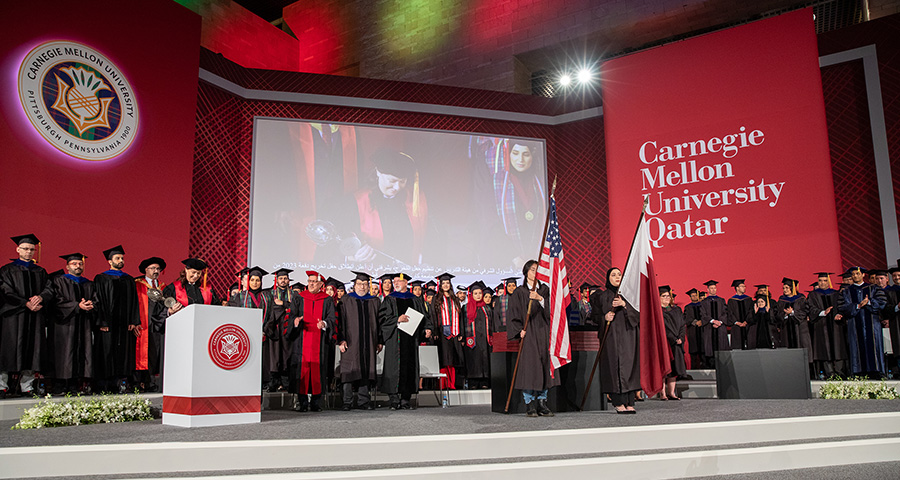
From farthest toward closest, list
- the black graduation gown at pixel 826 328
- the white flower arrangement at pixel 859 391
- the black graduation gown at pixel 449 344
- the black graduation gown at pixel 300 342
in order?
the black graduation gown at pixel 826 328
the black graduation gown at pixel 449 344
the black graduation gown at pixel 300 342
the white flower arrangement at pixel 859 391

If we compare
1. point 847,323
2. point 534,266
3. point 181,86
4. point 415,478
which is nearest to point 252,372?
point 415,478

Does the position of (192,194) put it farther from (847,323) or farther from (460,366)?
(847,323)

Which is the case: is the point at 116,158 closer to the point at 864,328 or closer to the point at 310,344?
the point at 310,344

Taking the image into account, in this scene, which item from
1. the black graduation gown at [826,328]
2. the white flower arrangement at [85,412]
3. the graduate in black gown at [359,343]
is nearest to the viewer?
the white flower arrangement at [85,412]

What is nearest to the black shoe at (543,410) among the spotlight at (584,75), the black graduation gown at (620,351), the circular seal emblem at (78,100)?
the black graduation gown at (620,351)

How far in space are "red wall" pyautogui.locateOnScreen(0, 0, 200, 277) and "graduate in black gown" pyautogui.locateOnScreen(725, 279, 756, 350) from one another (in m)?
8.96

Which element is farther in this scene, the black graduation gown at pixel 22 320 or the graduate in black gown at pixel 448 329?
the graduate in black gown at pixel 448 329

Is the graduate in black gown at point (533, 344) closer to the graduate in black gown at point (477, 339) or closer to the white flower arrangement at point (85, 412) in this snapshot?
the white flower arrangement at point (85, 412)

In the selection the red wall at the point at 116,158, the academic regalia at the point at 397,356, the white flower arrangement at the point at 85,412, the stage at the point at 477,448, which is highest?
the red wall at the point at 116,158

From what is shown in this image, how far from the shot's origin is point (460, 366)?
10289mm

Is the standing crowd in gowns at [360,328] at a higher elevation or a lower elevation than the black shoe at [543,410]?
higher

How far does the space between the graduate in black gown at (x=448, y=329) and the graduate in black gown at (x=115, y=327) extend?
396 centimetres

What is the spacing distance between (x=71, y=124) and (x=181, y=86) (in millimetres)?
1998

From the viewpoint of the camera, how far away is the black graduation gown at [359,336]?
765 centimetres
